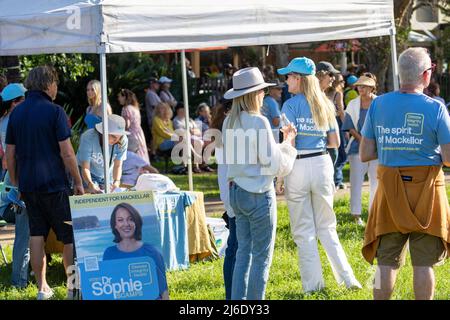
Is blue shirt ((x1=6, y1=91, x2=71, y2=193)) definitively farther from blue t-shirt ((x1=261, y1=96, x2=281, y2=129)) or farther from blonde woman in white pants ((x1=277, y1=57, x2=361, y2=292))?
blue t-shirt ((x1=261, y1=96, x2=281, y2=129))

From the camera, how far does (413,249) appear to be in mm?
5906

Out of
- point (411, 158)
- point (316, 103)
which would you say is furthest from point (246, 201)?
point (316, 103)

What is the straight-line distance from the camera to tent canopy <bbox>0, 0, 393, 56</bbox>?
7109 mm

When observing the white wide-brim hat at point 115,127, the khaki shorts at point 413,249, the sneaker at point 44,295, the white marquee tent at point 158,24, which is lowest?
the sneaker at point 44,295

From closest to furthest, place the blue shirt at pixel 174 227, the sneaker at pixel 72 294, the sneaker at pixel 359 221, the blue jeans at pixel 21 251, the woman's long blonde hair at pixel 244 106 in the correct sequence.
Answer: the woman's long blonde hair at pixel 244 106
the sneaker at pixel 72 294
the blue jeans at pixel 21 251
the blue shirt at pixel 174 227
the sneaker at pixel 359 221

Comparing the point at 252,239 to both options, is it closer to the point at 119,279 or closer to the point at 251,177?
the point at 251,177

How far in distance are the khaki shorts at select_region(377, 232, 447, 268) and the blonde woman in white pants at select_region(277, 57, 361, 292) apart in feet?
4.35

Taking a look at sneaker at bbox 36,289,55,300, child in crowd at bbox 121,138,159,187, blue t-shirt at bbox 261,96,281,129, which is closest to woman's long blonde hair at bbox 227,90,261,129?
sneaker at bbox 36,289,55,300

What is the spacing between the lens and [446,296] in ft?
23.4

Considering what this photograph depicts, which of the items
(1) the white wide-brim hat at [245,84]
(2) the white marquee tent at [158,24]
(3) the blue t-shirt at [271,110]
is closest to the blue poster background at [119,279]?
(2) the white marquee tent at [158,24]

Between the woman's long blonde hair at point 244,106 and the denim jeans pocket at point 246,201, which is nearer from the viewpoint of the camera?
the denim jeans pocket at point 246,201

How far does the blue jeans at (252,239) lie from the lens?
20.4 feet

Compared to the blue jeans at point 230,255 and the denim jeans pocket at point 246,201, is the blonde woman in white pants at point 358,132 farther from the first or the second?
the denim jeans pocket at point 246,201

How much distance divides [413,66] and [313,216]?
6.38ft
